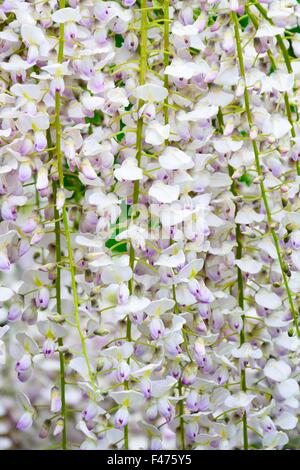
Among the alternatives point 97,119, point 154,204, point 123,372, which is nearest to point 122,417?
point 123,372

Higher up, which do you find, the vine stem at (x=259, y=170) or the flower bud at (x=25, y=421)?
the vine stem at (x=259, y=170)

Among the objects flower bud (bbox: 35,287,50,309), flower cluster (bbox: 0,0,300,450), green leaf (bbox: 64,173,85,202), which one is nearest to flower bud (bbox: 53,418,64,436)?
flower cluster (bbox: 0,0,300,450)

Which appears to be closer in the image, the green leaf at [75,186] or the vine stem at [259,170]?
the vine stem at [259,170]

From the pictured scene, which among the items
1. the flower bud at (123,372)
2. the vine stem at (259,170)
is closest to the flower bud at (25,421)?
the flower bud at (123,372)

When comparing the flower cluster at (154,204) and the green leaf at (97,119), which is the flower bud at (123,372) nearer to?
the flower cluster at (154,204)

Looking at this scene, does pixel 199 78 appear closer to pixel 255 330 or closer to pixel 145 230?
pixel 145 230

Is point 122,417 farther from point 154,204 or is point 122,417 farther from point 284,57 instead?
point 284,57

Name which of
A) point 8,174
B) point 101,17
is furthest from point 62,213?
point 101,17

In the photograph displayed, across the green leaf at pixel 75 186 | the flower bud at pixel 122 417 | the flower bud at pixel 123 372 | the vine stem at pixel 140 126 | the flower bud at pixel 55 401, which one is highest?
the vine stem at pixel 140 126

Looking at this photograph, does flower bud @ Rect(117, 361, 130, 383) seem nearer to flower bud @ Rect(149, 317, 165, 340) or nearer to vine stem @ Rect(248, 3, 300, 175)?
flower bud @ Rect(149, 317, 165, 340)
